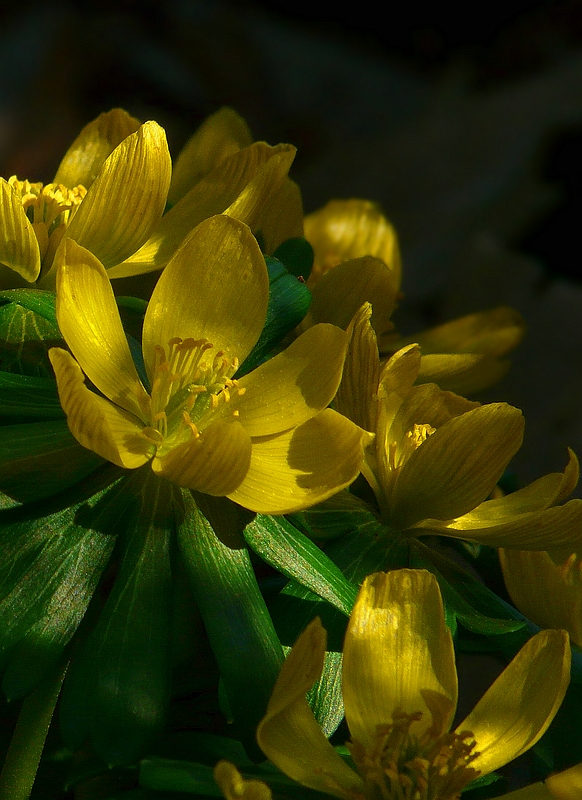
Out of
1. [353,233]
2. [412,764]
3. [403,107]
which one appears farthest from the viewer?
[403,107]

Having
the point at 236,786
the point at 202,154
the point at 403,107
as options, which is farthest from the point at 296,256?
the point at 403,107

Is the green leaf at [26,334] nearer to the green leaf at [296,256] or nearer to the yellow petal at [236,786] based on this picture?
the green leaf at [296,256]

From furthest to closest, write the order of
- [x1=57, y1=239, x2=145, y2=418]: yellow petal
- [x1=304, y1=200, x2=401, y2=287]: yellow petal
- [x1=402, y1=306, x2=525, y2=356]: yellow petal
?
1. [x1=304, y1=200, x2=401, y2=287]: yellow petal
2. [x1=402, y1=306, x2=525, y2=356]: yellow petal
3. [x1=57, y1=239, x2=145, y2=418]: yellow petal

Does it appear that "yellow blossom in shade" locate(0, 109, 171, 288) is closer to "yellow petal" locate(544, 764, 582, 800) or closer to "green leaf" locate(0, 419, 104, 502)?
"green leaf" locate(0, 419, 104, 502)

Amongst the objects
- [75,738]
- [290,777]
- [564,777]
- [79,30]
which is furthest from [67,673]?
[79,30]

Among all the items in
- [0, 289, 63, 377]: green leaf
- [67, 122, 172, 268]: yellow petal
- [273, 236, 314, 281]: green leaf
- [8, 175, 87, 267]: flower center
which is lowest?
[0, 289, 63, 377]: green leaf

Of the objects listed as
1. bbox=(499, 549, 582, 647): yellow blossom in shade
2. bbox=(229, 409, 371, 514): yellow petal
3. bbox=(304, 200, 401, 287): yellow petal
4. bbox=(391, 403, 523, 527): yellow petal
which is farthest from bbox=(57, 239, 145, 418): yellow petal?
bbox=(304, 200, 401, 287): yellow petal

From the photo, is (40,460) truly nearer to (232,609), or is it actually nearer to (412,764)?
(232,609)

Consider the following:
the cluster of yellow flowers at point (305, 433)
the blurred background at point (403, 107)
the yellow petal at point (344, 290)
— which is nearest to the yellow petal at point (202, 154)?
the cluster of yellow flowers at point (305, 433)
